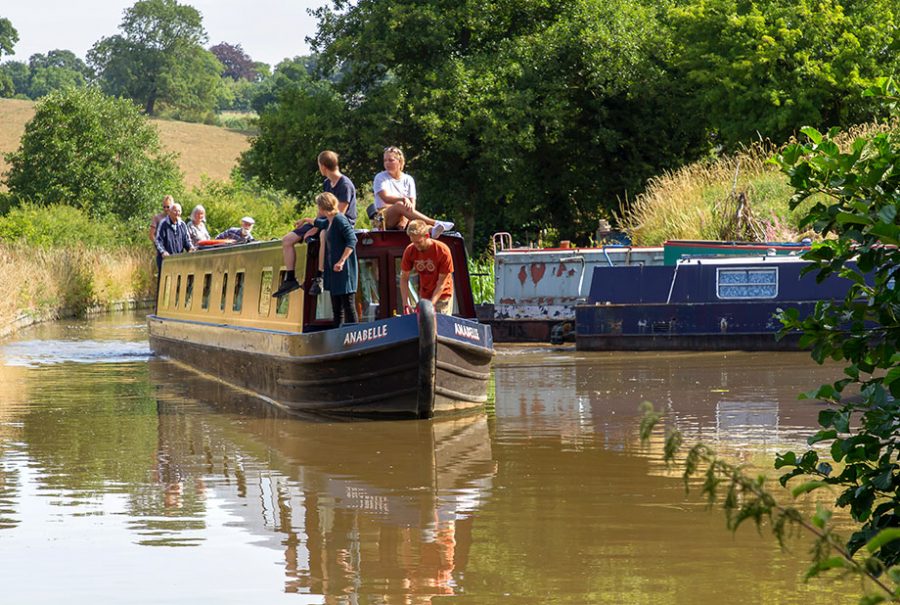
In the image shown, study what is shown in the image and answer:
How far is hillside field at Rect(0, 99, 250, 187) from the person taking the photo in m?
91.9

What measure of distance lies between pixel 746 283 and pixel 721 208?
487cm

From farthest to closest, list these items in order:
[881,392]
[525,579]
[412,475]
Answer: [412,475]
[525,579]
[881,392]

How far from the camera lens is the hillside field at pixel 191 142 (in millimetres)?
91938

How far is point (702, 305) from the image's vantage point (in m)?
20.1

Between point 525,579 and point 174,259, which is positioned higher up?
point 174,259

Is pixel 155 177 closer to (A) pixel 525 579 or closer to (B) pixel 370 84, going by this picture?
(B) pixel 370 84

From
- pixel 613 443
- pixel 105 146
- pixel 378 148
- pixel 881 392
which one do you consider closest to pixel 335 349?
pixel 613 443

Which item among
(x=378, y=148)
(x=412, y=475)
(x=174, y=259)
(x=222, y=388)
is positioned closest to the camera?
(x=412, y=475)

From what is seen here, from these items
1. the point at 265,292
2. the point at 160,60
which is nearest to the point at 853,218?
the point at 265,292

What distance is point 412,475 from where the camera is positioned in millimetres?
9531

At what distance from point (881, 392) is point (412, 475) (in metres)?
5.46

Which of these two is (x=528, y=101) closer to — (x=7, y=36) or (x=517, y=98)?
(x=517, y=98)

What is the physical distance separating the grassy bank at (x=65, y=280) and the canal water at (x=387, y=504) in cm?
1436

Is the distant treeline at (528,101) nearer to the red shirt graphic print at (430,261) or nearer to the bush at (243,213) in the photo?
the bush at (243,213)
